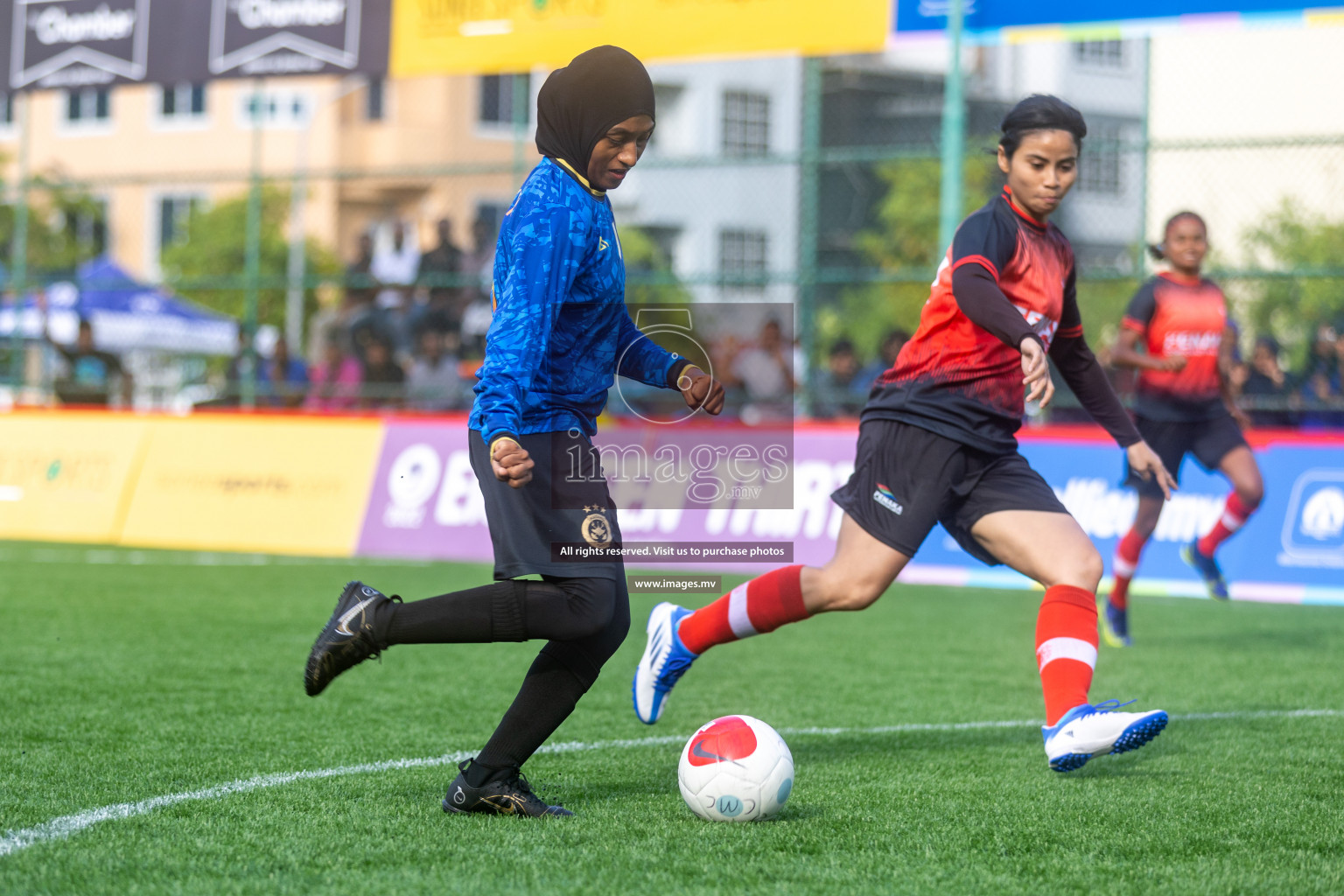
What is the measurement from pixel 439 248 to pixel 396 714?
396 inches

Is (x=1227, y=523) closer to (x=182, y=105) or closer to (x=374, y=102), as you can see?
(x=374, y=102)

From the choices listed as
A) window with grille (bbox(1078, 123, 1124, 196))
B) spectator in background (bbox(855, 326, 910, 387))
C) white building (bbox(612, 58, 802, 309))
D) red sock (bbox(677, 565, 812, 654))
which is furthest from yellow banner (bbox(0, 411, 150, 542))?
white building (bbox(612, 58, 802, 309))

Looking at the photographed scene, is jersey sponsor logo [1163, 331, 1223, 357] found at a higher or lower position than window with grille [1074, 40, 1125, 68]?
lower

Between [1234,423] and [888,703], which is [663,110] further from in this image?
[888,703]

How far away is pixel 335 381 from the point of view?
1545 cm

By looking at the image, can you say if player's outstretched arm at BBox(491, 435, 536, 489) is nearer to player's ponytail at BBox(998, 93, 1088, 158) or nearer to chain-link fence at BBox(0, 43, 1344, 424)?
player's ponytail at BBox(998, 93, 1088, 158)

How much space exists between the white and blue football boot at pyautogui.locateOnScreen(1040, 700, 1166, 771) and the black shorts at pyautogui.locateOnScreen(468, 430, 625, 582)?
1.33 metres

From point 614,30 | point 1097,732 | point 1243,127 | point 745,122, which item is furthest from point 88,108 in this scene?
A: point 1097,732

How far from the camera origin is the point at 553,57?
14016 mm

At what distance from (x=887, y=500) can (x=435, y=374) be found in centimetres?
1008

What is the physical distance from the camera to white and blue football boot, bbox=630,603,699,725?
5.10m

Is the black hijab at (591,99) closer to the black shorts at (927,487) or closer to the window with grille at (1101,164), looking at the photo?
the black shorts at (927,487)

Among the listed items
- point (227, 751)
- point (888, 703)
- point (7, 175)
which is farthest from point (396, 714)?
point (7, 175)

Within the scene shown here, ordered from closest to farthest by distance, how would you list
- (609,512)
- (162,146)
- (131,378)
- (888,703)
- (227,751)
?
(609,512) → (227,751) → (888,703) → (131,378) → (162,146)
